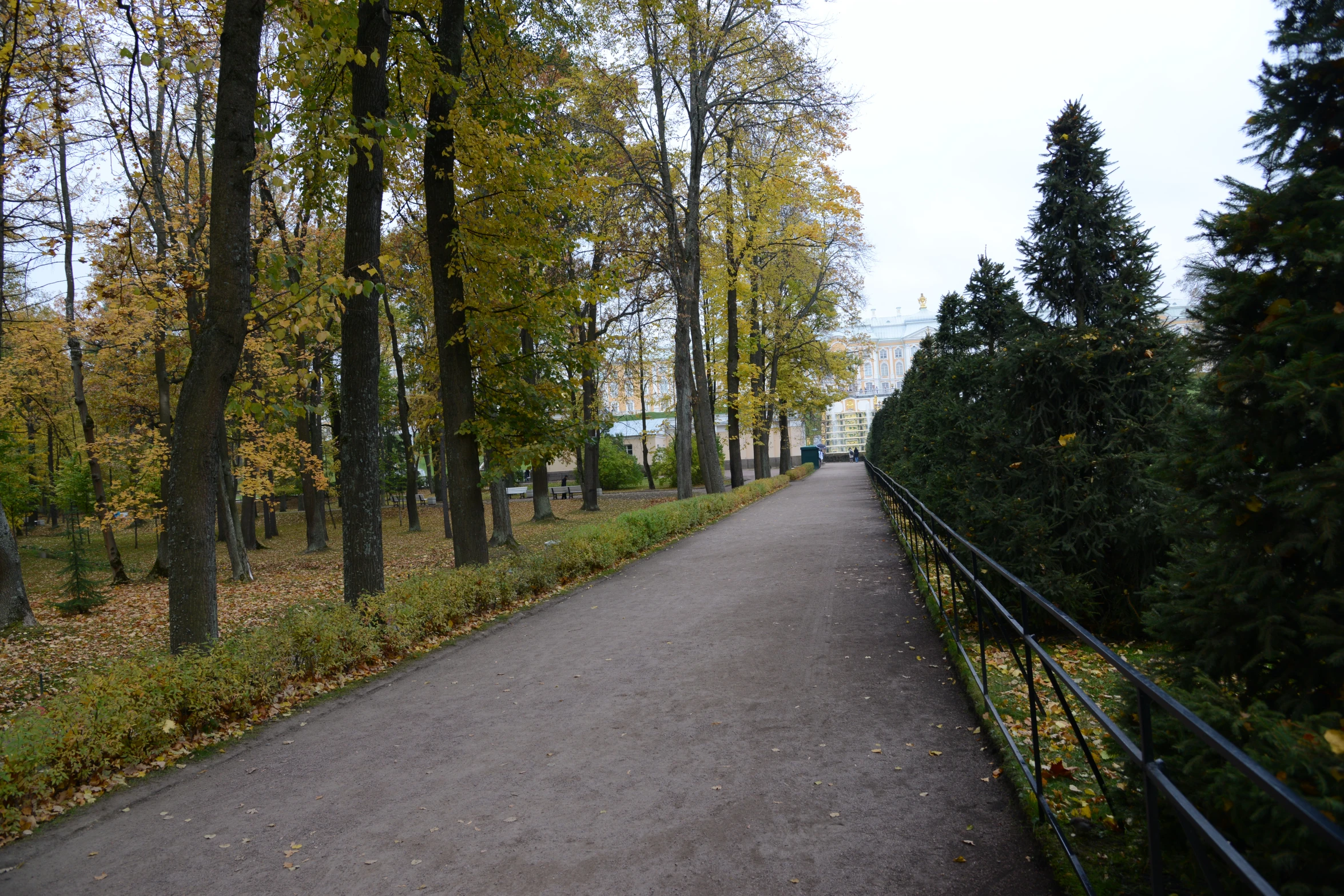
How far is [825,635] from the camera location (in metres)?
7.53

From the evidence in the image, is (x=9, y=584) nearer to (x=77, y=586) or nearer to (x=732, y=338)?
(x=77, y=586)

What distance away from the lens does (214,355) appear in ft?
21.8

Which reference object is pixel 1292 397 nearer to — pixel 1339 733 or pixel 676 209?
pixel 1339 733

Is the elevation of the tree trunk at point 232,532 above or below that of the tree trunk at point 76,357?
below

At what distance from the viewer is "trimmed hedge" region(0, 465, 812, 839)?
4566mm

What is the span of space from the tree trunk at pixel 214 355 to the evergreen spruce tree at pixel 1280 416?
7.05 metres

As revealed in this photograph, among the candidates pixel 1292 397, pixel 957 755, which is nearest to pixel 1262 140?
pixel 1292 397

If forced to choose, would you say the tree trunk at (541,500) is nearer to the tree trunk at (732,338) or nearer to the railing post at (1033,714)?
the tree trunk at (732,338)

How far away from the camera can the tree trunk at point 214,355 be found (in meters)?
6.60

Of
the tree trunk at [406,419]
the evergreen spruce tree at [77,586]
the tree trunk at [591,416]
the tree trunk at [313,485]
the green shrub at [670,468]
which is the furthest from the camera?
the green shrub at [670,468]

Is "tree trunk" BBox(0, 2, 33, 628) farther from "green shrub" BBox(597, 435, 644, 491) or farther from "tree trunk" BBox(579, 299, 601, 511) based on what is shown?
"green shrub" BBox(597, 435, 644, 491)

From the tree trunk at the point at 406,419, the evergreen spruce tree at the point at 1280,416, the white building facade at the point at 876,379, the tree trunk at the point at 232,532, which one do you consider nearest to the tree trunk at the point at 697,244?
the tree trunk at the point at 406,419

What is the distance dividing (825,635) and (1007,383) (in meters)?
2.97

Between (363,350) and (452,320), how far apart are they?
84.6 inches
